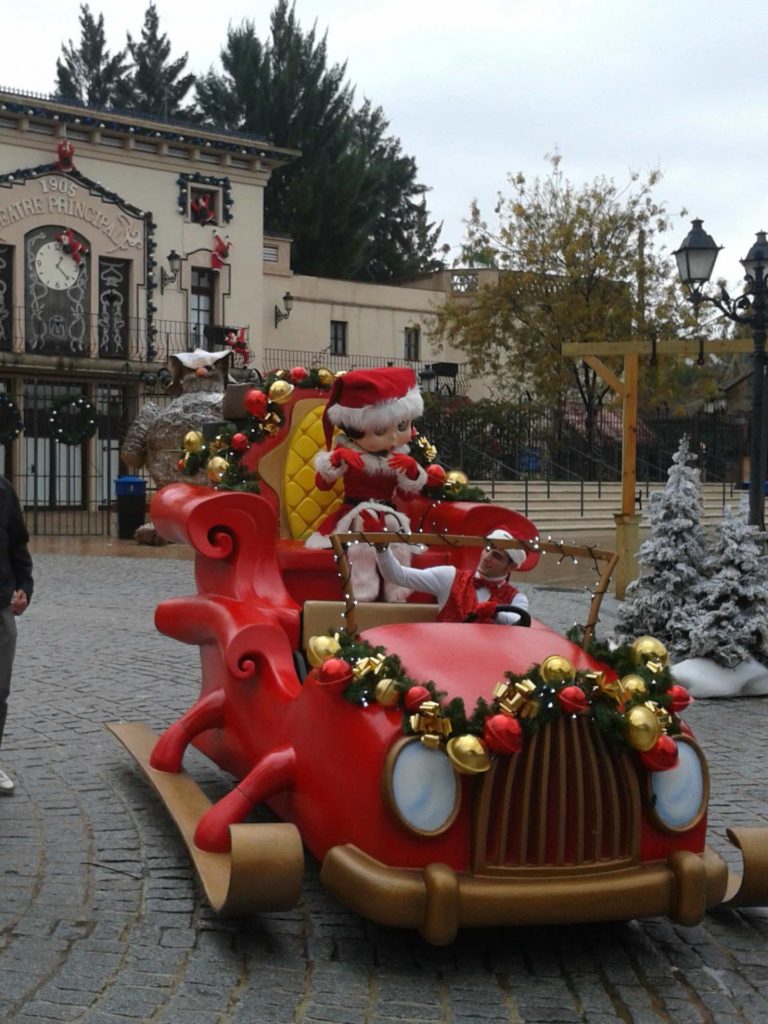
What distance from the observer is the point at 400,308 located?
3731cm

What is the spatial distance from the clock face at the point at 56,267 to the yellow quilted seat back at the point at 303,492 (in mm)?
22314

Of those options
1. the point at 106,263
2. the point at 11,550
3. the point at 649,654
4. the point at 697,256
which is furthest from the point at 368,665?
the point at 106,263

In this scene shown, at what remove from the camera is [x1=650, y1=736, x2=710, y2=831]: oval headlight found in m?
3.56

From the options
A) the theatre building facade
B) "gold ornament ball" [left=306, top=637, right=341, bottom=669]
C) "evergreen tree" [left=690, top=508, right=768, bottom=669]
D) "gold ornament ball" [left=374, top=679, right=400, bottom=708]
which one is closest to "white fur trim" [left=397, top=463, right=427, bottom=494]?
"gold ornament ball" [left=306, top=637, right=341, bottom=669]

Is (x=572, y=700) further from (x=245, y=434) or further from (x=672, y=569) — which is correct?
(x=672, y=569)

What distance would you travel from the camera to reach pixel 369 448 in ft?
19.3

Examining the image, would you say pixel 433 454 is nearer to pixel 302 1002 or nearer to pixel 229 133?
pixel 302 1002

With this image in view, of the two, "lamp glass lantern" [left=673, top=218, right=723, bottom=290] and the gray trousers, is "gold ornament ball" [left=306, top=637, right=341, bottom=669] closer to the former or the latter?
the gray trousers

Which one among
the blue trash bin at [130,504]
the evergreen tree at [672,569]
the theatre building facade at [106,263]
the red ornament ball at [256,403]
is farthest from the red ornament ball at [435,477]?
the theatre building facade at [106,263]

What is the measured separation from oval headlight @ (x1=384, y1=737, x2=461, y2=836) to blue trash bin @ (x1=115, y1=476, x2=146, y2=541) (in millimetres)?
16353

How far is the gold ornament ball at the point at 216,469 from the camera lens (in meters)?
5.95

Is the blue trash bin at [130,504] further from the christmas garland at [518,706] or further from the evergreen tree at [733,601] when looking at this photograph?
the christmas garland at [518,706]

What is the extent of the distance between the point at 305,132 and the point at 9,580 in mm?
39390

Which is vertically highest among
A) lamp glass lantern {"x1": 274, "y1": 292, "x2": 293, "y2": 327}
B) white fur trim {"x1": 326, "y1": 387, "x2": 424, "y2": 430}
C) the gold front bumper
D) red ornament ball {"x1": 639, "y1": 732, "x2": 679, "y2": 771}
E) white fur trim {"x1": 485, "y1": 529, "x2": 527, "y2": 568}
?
lamp glass lantern {"x1": 274, "y1": 292, "x2": 293, "y2": 327}
